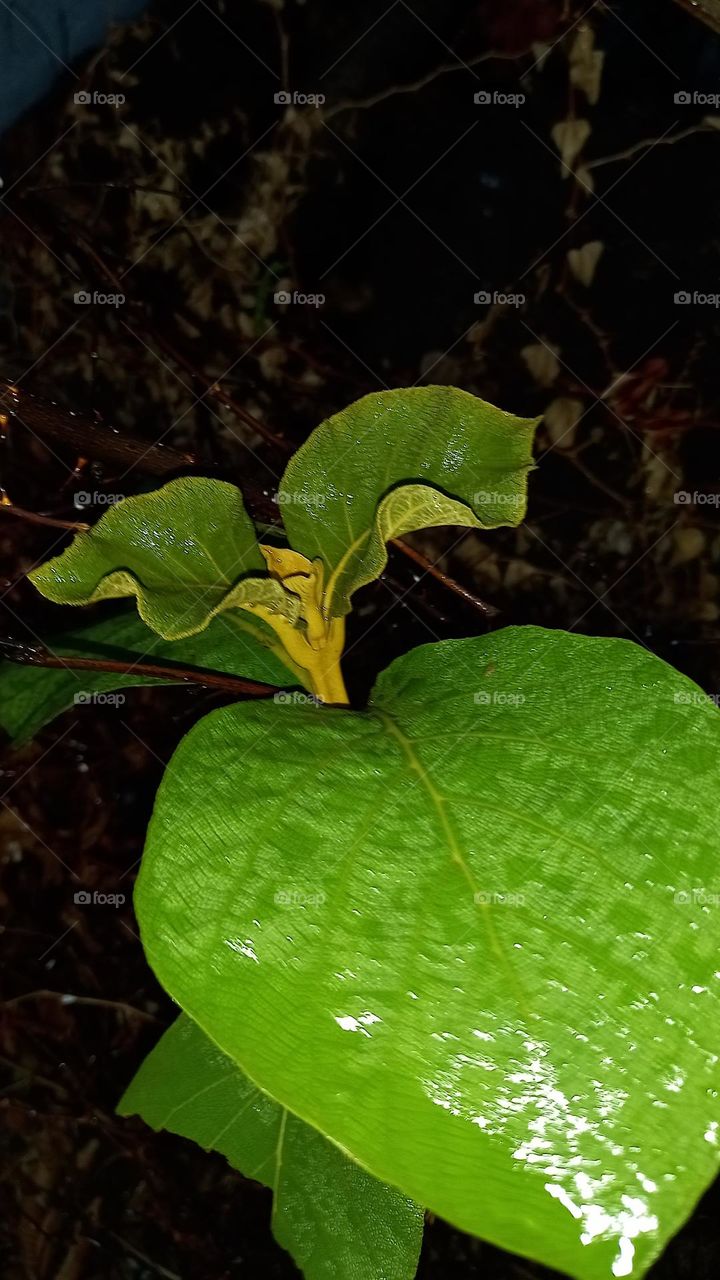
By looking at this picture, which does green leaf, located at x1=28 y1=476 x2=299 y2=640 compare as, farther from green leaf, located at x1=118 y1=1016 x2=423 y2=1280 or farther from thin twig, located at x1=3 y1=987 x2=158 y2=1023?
thin twig, located at x1=3 y1=987 x2=158 y2=1023

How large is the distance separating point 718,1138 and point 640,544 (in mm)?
735

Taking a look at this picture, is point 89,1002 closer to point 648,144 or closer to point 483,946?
point 483,946

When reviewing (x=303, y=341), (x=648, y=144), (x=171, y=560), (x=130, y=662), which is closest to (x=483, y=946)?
(x=171, y=560)

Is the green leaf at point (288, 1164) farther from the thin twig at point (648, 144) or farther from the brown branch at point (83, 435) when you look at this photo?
the thin twig at point (648, 144)

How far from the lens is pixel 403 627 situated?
3.28 ft

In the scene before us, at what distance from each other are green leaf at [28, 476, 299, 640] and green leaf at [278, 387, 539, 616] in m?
0.05

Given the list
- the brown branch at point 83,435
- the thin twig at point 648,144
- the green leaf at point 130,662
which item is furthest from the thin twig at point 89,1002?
the thin twig at point 648,144

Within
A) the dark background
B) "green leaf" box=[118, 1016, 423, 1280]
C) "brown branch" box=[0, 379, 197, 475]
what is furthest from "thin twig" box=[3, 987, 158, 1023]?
"brown branch" box=[0, 379, 197, 475]

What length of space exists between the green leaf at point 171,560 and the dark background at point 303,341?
1.20ft

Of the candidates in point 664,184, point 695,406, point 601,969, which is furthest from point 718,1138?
point 664,184

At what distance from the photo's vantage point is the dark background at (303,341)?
3.10 ft

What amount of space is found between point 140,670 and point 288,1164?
1.52ft

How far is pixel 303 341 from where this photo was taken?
3.31 ft

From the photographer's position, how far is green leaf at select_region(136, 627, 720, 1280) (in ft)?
1.19
